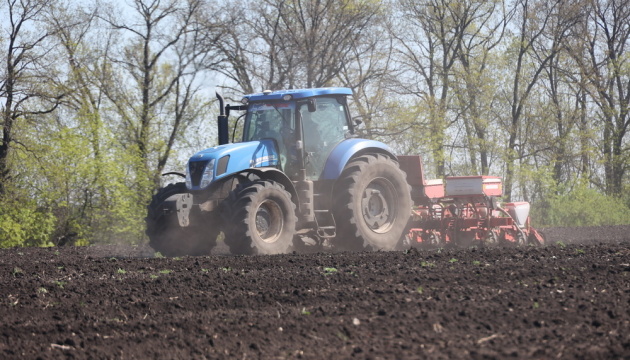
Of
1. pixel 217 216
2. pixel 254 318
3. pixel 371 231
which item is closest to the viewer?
pixel 254 318

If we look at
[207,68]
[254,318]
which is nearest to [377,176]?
[254,318]

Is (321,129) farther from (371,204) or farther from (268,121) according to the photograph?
(371,204)

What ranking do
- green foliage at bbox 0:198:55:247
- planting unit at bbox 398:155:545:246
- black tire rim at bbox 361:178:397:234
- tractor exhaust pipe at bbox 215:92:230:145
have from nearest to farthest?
tractor exhaust pipe at bbox 215:92:230:145, black tire rim at bbox 361:178:397:234, planting unit at bbox 398:155:545:246, green foliage at bbox 0:198:55:247

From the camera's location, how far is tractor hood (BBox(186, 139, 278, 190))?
11.2 metres

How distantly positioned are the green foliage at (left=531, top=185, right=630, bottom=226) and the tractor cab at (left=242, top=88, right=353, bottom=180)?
16929 mm

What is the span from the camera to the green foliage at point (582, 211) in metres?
27.2

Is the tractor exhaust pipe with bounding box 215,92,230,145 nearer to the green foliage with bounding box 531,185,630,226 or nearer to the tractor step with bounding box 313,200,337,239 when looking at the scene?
the tractor step with bounding box 313,200,337,239

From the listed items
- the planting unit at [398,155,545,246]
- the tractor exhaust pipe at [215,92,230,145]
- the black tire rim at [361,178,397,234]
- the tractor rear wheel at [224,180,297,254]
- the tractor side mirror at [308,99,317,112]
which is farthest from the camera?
the planting unit at [398,155,545,246]

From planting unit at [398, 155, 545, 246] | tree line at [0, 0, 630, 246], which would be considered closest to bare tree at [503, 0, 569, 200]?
tree line at [0, 0, 630, 246]

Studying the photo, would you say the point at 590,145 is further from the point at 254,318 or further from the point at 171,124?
the point at 254,318

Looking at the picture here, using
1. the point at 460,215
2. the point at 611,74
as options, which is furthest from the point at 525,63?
the point at 460,215

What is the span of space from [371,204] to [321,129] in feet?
4.97

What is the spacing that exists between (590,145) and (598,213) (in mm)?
5841

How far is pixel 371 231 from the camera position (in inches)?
500
